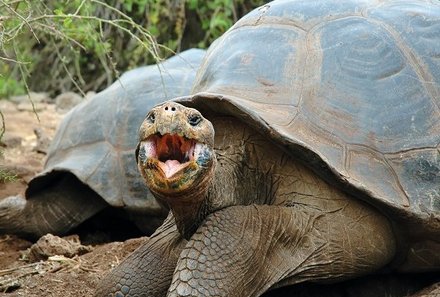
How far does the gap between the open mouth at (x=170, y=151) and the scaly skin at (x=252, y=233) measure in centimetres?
7

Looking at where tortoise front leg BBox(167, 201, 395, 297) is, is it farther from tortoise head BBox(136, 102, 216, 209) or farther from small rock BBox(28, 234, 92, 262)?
small rock BBox(28, 234, 92, 262)

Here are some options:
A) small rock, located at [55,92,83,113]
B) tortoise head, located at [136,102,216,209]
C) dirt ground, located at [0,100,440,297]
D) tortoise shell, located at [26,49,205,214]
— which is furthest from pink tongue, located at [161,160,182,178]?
small rock, located at [55,92,83,113]

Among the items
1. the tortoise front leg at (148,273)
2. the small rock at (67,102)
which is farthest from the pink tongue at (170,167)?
the small rock at (67,102)

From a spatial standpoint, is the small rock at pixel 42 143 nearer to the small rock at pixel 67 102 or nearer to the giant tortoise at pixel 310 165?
the small rock at pixel 67 102

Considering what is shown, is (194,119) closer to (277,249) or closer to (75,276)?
(277,249)

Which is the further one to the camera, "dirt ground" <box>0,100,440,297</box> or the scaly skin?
"dirt ground" <box>0,100,440,297</box>

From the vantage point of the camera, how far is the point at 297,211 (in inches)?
123

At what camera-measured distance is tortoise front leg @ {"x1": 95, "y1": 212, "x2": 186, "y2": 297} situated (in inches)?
127

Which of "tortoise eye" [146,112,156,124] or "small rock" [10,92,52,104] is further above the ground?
"tortoise eye" [146,112,156,124]

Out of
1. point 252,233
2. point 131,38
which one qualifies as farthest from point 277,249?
point 131,38

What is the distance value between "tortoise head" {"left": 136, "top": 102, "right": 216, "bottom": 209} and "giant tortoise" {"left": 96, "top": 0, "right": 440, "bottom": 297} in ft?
0.10

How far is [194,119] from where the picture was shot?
8.99 ft

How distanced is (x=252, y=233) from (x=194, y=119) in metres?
0.45

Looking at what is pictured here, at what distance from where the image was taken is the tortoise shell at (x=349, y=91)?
3.11 m
